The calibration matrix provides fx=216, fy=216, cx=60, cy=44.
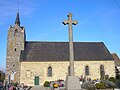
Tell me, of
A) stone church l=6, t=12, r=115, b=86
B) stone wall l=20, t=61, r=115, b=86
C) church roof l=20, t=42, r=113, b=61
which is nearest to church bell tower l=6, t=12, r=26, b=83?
stone church l=6, t=12, r=115, b=86

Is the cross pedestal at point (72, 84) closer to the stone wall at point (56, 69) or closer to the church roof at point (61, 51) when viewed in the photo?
the stone wall at point (56, 69)

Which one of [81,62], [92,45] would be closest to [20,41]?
[81,62]

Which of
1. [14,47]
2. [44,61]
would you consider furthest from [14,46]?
[44,61]

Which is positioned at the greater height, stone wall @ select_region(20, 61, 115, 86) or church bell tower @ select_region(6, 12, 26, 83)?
church bell tower @ select_region(6, 12, 26, 83)

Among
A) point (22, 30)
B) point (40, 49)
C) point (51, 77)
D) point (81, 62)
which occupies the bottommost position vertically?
point (51, 77)

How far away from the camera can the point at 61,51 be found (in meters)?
43.1

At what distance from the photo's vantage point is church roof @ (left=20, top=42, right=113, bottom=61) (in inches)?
1618

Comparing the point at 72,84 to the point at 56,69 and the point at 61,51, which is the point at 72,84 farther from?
the point at 61,51

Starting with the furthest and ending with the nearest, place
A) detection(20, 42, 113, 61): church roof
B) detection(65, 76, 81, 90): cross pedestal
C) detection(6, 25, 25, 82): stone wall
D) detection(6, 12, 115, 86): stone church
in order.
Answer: detection(20, 42, 113, 61): church roof → detection(6, 25, 25, 82): stone wall → detection(6, 12, 115, 86): stone church → detection(65, 76, 81, 90): cross pedestal

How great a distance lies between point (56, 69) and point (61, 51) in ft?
14.4

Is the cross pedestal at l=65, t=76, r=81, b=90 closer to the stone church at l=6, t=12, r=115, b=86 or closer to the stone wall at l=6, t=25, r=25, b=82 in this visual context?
the stone church at l=6, t=12, r=115, b=86

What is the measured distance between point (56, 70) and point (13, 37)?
10.6m

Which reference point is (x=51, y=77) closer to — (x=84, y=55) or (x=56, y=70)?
(x=56, y=70)

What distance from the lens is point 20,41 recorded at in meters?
41.9
